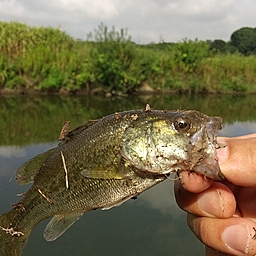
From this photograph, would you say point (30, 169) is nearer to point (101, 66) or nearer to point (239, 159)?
point (239, 159)

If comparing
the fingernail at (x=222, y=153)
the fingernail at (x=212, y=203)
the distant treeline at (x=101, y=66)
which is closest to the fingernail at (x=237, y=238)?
the fingernail at (x=212, y=203)

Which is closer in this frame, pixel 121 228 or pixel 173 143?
pixel 173 143

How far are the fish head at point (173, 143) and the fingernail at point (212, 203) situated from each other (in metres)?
0.28

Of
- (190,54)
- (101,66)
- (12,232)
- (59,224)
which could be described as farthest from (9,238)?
(190,54)

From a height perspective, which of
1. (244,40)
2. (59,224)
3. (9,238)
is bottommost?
(9,238)

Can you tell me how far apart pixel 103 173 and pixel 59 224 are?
1.84ft

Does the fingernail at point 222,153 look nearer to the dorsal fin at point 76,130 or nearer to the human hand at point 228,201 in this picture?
the human hand at point 228,201

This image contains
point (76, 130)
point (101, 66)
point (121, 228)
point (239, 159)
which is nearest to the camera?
point (239, 159)

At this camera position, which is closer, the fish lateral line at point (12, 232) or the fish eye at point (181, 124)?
the fish eye at point (181, 124)

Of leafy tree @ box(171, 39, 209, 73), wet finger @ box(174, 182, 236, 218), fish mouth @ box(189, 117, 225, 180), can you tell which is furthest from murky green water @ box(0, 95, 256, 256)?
leafy tree @ box(171, 39, 209, 73)

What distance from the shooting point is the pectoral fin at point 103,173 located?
78.4 inches

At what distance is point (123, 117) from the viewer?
209 cm

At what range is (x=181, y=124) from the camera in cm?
194

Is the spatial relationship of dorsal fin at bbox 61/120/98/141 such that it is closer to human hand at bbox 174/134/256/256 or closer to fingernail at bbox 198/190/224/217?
human hand at bbox 174/134/256/256
